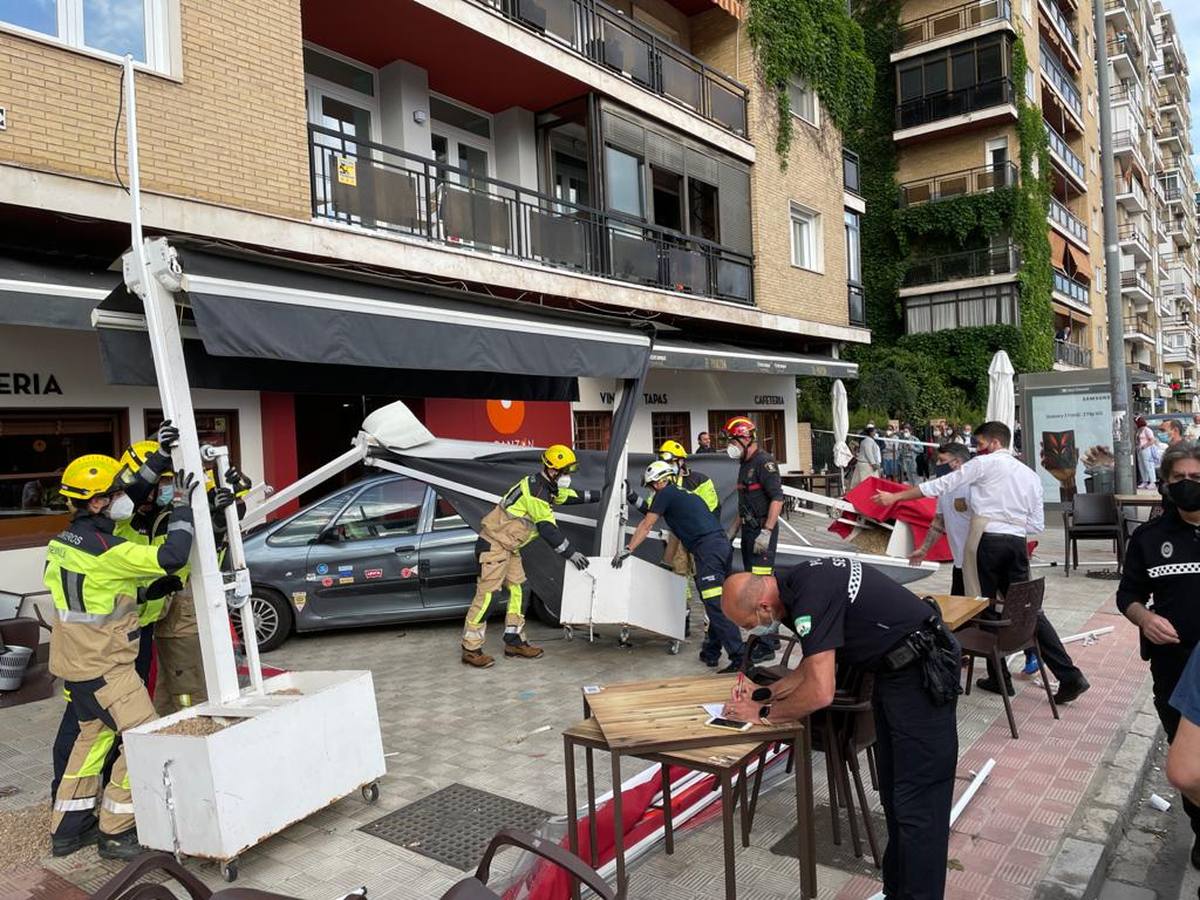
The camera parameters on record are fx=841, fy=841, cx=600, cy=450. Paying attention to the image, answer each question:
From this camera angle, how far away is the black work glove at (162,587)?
4.29 m

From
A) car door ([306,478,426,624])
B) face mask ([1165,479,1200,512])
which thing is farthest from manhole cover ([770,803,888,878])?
car door ([306,478,426,624])

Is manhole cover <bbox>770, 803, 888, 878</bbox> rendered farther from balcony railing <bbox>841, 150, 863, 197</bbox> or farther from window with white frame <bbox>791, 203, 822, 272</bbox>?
balcony railing <bbox>841, 150, 863, 197</bbox>

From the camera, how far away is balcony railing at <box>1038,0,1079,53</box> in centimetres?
3444

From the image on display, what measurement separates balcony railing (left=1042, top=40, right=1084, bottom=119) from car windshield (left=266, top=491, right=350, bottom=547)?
1411 inches

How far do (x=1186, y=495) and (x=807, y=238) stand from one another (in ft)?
57.2

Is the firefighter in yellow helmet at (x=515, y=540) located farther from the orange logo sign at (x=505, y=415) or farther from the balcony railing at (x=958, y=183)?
the balcony railing at (x=958, y=183)

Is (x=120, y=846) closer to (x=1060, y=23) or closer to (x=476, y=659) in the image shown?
(x=476, y=659)

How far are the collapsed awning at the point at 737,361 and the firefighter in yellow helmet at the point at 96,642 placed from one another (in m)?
8.18

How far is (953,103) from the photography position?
31484mm

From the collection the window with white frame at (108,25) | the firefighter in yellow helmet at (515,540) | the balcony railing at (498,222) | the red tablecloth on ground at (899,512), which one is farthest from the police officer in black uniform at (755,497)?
the window with white frame at (108,25)

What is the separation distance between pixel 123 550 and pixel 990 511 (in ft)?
18.7

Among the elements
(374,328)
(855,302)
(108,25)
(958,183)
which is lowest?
(374,328)

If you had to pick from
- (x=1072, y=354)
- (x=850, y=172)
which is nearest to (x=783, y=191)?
(x=850, y=172)

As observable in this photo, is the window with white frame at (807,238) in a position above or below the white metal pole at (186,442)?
above
